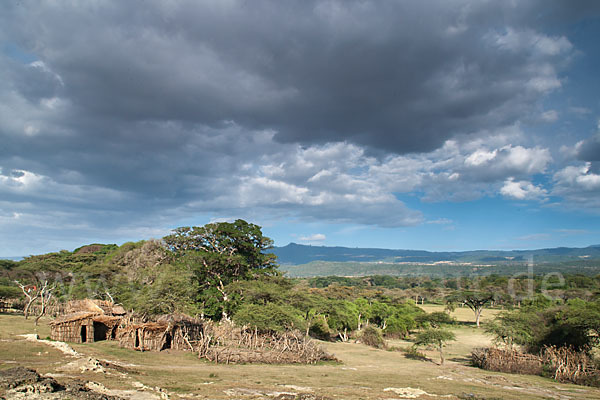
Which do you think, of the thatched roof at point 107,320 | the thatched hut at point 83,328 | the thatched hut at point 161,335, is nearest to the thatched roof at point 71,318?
the thatched hut at point 83,328

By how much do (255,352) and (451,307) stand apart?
5920 centimetres

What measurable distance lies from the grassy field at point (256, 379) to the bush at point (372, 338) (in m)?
14.0

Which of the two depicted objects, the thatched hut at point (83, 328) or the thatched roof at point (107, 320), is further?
the thatched roof at point (107, 320)

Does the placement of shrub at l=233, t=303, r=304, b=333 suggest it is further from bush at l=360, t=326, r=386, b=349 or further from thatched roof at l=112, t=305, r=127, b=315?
bush at l=360, t=326, r=386, b=349

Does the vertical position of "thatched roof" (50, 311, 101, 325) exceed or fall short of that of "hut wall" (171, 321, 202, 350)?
it exceeds it

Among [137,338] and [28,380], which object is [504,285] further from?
[28,380]

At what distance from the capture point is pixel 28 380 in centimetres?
1023

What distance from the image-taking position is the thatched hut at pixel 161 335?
25766 mm

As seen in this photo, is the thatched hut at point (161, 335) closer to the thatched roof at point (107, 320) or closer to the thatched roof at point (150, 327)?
the thatched roof at point (150, 327)

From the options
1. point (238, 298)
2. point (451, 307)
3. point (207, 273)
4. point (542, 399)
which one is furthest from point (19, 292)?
point (451, 307)

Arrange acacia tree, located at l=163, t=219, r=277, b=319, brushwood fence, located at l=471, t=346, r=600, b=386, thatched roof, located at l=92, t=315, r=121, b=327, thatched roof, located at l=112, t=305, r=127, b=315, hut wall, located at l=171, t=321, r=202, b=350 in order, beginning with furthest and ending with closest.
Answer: acacia tree, located at l=163, t=219, r=277, b=319 < thatched roof, located at l=112, t=305, r=127, b=315 < thatched roof, located at l=92, t=315, r=121, b=327 < hut wall, located at l=171, t=321, r=202, b=350 < brushwood fence, located at l=471, t=346, r=600, b=386

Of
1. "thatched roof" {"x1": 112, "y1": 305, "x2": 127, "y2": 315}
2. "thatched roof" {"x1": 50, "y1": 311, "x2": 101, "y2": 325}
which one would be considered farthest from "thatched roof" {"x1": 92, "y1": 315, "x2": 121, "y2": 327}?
"thatched roof" {"x1": 112, "y1": 305, "x2": 127, "y2": 315}

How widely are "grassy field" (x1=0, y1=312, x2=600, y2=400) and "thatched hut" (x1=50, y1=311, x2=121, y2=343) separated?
1.49 metres

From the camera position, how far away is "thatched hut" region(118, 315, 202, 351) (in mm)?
25766
